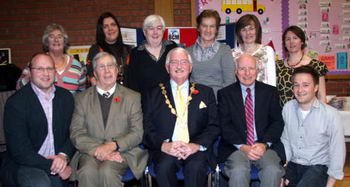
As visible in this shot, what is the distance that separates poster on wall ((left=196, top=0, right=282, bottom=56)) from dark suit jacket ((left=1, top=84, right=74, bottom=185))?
10.8ft

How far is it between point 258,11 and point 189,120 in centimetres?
325

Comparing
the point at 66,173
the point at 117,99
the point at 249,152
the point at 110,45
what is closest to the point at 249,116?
the point at 249,152

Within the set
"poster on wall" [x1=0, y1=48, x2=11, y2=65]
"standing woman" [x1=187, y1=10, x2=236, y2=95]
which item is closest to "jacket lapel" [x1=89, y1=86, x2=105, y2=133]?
"standing woman" [x1=187, y1=10, x2=236, y2=95]

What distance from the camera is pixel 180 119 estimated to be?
2902 mm

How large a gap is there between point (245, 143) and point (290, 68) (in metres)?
1.05

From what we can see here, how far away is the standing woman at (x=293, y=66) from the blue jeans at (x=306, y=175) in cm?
79

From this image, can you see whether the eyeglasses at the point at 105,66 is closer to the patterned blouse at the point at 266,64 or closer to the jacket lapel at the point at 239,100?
the jacket lapel at the point at 239,100

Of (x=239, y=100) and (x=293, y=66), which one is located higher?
(x=293, y=66)

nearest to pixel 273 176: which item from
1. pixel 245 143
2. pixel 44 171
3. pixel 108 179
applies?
pixel 245 143

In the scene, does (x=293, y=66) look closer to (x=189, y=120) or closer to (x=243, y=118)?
(x=243, y=118)

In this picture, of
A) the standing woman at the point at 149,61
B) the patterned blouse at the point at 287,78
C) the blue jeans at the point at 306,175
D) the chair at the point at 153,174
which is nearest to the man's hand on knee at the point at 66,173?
the chair at the point at 153,174

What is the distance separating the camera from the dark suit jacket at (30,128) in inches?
104

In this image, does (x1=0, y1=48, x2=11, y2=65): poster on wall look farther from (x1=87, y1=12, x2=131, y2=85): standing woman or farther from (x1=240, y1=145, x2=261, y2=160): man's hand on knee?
(x1=240, y1=145, x2=261, y2=160): man's hand on knee

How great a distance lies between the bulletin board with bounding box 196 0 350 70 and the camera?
17.9 feet
